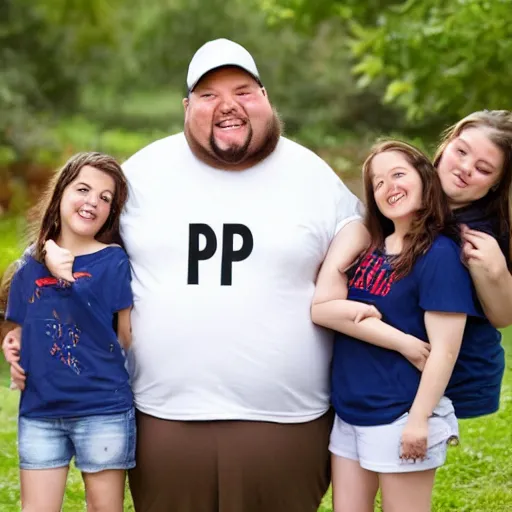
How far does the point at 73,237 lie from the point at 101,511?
95 cm

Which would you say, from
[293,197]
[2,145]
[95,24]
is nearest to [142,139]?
[95,24]

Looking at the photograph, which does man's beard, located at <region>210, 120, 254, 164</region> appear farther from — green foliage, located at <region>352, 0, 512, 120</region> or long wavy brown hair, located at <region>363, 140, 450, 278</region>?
green foliage, located at <region>352, 0, 512, 120</region>

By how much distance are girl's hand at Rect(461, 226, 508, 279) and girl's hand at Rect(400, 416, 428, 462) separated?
0.53 metres

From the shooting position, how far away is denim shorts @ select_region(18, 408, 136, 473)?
12.0ft

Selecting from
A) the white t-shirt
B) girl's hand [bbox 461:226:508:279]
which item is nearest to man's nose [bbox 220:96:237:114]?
the white t-shirt

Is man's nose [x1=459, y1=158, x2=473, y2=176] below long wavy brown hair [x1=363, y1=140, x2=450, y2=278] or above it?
above

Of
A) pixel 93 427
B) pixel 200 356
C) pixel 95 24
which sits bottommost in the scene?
pixel 93 427

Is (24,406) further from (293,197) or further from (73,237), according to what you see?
(293,197)

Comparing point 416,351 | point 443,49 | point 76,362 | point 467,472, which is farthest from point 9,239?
point 416,351

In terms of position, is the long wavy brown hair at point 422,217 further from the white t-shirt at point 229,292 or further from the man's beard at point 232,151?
the man's beard at point 232,151

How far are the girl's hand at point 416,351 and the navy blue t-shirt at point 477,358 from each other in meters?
0.20

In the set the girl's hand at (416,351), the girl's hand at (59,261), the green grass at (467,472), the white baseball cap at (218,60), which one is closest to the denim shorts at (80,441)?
the girl's hand at (59,261)

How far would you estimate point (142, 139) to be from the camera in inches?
798

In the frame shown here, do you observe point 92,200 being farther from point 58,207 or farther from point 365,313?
point 365,313
